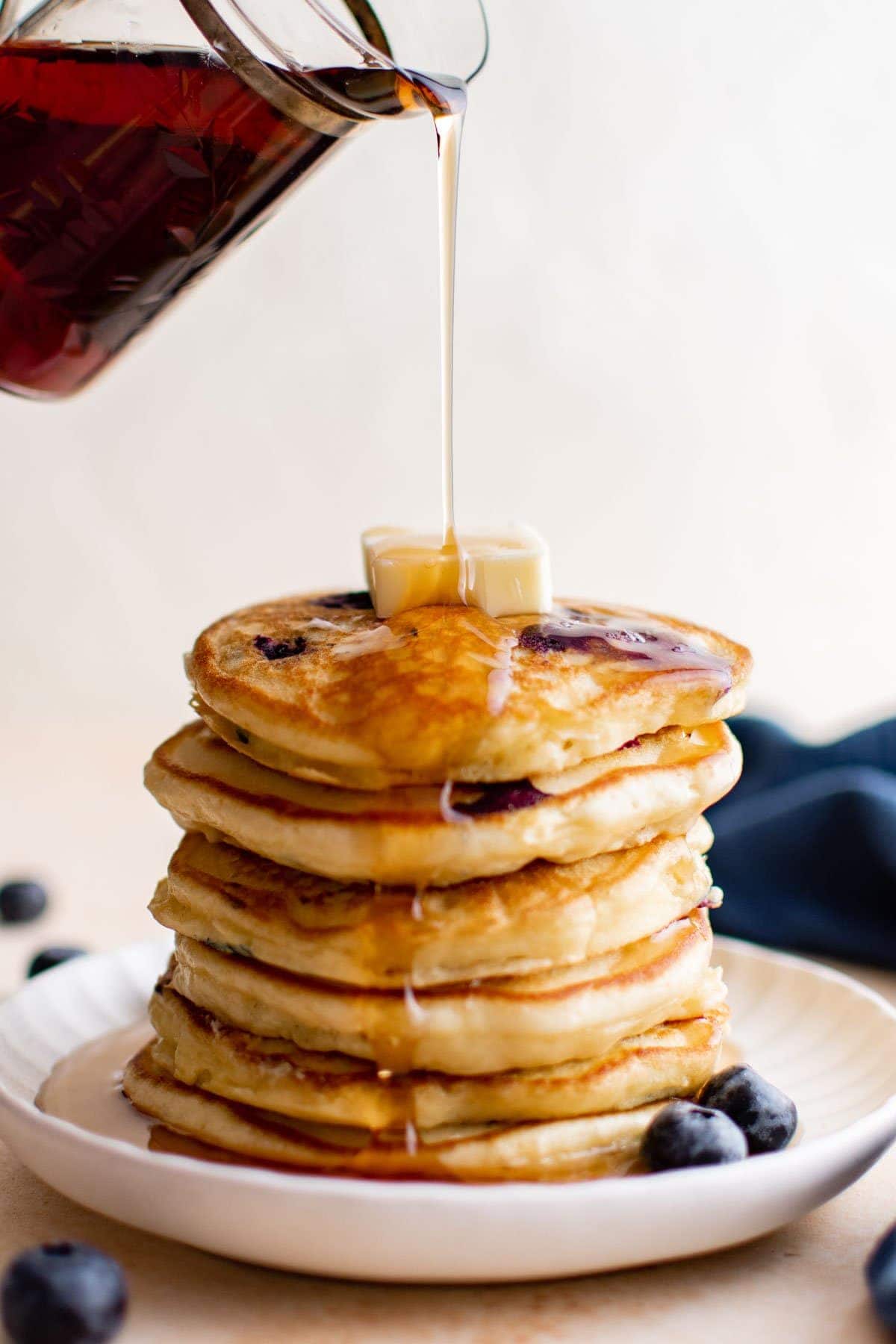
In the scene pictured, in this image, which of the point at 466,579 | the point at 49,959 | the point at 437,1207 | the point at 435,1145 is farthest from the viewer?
the point at 49,959

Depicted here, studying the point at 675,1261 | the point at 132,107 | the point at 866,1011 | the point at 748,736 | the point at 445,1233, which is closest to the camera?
the point at 445,1233

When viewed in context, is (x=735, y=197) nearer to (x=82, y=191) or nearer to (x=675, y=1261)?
(x=82, y=191)


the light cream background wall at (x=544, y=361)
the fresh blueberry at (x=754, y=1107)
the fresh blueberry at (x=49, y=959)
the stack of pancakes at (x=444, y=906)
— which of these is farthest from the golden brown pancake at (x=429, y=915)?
the light cream background wall at (x=544, y=361)

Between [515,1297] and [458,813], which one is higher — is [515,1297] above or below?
below

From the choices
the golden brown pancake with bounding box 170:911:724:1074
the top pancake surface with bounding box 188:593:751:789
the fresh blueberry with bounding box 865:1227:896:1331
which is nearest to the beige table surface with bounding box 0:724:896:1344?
the fresh blueberry with bounding box 865:1227:896:1331

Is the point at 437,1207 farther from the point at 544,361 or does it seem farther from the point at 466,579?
the point at 544,361

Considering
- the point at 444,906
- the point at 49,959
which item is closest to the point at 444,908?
the point at 444,906

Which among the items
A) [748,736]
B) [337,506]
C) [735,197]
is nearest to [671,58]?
[735,197]

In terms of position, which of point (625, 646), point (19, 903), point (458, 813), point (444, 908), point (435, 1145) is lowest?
point (19, 903)
